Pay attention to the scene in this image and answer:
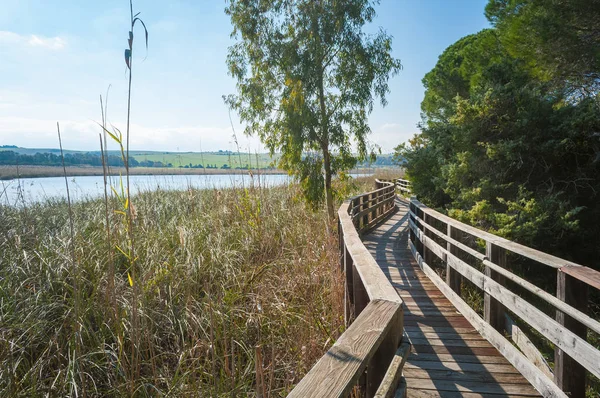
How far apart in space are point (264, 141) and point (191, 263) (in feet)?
27.7

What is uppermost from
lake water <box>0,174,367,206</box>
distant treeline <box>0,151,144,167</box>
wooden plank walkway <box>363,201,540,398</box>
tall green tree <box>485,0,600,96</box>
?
tall green tree <box>485,0,600,96</box>

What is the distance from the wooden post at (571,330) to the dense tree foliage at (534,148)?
12.6 ft

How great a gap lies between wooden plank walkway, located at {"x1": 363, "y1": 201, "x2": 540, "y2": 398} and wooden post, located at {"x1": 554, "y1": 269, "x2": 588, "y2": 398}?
0.24 metres

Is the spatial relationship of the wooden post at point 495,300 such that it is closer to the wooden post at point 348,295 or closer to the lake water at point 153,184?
the wooden post at point 348,295

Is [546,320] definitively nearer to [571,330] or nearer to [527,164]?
[571,330]

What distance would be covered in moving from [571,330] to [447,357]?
1013 millimetres

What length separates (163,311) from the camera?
12.2 ft

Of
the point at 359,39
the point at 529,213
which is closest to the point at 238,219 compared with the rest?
the point at 529,213

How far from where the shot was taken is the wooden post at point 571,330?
99.7 inches

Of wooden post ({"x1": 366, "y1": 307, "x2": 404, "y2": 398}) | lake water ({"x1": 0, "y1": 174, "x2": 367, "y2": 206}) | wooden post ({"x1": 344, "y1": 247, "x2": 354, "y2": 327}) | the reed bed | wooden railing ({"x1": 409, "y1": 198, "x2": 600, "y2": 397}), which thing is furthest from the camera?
lake water ({"x1": 0, "y1": 174, "x2": 367, "y2": 206})

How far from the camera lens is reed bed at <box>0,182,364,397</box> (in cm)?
276

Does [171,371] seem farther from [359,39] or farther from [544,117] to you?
[359,39]

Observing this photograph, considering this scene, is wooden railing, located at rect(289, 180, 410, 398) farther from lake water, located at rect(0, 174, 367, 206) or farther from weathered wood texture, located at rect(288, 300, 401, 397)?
lake water, located at rect(0, 174, 367, 206)

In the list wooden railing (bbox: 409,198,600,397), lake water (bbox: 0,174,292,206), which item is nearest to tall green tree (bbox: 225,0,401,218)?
lake water (bbox: 0,174,292,206)
